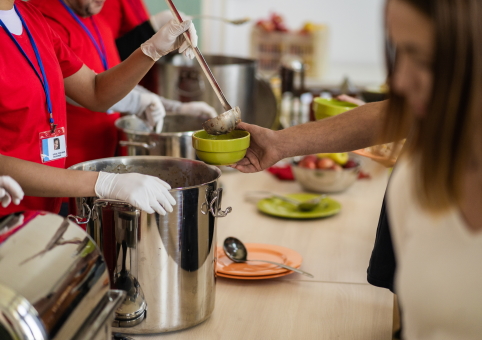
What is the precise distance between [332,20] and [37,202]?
13.4 feet

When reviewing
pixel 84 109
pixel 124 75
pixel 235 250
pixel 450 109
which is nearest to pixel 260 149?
→ pixel 235 250

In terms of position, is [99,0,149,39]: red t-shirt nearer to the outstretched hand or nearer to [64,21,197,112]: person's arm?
[64,21,197,112]: person's arm

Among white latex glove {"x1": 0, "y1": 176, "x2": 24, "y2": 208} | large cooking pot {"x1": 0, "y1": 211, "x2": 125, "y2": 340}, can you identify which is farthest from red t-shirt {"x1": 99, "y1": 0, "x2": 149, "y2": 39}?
large cooking pot {"x1": 0, "y1": 211, "x2": 125, "y2": 340}

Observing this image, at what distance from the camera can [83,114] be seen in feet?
5.57

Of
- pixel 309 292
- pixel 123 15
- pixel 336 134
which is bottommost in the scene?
pixel 309 292

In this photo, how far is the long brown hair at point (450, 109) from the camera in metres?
0.64

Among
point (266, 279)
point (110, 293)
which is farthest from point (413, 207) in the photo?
point (266, 279)

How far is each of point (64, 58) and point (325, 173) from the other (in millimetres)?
1003

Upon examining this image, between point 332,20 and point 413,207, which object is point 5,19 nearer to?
point 413,207

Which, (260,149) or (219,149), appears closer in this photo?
(219,149)

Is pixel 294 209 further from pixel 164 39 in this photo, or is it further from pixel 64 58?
pixel 64 58

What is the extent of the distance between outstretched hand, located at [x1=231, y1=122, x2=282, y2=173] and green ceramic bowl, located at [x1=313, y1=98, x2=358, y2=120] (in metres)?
0.41

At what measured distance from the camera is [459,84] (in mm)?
662

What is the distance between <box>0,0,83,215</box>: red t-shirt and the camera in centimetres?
116
